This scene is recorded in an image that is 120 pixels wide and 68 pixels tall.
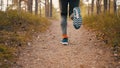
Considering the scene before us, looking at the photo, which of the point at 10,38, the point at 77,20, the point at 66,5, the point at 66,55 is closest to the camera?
the point at 66,55

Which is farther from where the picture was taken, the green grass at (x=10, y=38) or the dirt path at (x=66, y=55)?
the green grass at (x=10, y=38)

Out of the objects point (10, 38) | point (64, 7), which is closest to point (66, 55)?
point (64, 7)

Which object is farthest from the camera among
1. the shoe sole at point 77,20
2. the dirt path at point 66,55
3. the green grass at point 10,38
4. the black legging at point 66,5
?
the black legging at point 66,5

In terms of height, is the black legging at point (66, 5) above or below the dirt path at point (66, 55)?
above

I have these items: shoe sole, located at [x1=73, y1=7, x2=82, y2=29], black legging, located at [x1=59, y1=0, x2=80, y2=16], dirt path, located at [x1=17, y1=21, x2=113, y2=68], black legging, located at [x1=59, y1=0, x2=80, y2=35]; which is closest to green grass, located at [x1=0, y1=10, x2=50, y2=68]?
dirt path, located at [x1=17, y1=21, x2=113, y2=68]

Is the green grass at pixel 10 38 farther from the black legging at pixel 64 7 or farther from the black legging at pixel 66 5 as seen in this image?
the black legging at pixel 66 5

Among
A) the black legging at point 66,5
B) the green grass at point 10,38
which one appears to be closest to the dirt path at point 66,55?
the green grass at point 10,38

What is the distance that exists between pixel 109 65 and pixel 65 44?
7.25 feet

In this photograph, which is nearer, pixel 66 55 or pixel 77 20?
pixel 66 55

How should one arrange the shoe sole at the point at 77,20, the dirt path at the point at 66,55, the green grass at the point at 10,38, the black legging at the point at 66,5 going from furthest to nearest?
the black legging at the point at 66,5
the shoe sole at the point at 77,20
the green grass at the point at 10,38
the dirt path at the point at 66,55

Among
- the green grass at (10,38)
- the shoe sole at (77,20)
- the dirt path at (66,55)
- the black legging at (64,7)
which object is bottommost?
the dirt path at (66,55)

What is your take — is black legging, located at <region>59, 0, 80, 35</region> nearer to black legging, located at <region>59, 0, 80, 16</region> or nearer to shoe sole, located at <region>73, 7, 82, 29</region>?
black legging, located at <region>59, 0, 80, 16</region>

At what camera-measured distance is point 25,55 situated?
649 cm

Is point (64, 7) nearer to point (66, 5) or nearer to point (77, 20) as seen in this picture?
point (66, 5)
